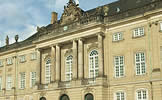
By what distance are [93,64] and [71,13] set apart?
23.1ft

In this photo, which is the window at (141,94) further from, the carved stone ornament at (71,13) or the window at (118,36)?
the carved stone ornament at (71,13)

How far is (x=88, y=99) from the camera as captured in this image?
3139cm

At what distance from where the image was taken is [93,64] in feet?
107

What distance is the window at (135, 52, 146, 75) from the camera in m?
28.9

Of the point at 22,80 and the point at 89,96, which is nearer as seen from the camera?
the point at 89,96

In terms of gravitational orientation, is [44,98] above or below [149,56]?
below

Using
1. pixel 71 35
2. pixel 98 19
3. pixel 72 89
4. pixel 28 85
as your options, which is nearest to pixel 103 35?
pixel 98 19

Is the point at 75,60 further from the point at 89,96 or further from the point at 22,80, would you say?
the point at 22,80

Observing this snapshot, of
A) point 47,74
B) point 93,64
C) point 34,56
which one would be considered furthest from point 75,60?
point 34,56

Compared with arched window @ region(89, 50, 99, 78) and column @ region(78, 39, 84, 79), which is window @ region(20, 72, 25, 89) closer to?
column @ region(78, 39, 84, 79)

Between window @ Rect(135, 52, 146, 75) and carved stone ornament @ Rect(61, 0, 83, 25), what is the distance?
9.04 meters

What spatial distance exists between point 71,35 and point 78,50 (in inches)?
79.2

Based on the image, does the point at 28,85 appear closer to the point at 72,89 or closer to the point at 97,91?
the point at 72,89

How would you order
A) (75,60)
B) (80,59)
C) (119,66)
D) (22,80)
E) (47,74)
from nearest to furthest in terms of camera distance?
(119,66) → (80,59) → (75,60) → (47,74) → (22,80)
